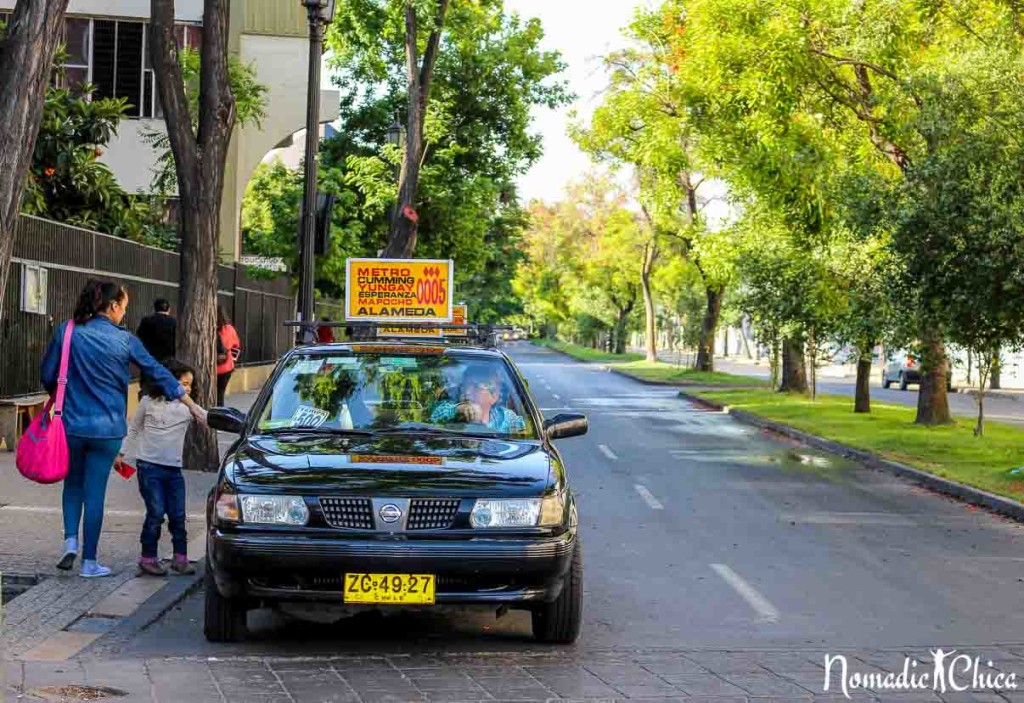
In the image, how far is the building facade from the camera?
1275 inches

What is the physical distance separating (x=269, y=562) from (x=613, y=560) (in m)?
4.30

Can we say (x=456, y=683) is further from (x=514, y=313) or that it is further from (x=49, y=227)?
(x=514, y=313)

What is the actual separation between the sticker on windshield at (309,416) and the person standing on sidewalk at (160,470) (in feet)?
4.47

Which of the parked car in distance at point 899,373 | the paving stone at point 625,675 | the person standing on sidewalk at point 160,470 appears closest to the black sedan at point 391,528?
the paving stone at point 625,675

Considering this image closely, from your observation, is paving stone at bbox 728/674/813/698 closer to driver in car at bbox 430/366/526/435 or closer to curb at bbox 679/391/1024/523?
driver in car at bbox 430/366/526/435

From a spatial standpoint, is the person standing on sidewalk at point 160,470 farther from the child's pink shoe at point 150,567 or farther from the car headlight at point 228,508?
the car headlight at point 228,508

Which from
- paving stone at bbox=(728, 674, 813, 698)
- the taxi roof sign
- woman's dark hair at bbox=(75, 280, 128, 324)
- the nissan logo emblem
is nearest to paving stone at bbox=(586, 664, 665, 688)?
paving stone at bbox=(728, 674, 813, 698)

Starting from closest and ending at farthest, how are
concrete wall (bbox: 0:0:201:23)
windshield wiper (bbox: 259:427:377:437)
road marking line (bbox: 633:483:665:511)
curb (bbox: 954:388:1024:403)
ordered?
windshield wiper (bbox: 259:427:377:437) < road marking line (bbox: 633:483:665:511) < concrete wall (bbox: 0:0:201:23) < curb (bbox: 954:388:1024:403)

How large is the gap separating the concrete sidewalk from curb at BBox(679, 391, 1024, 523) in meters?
7.91

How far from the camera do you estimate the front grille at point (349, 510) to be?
6.97 meters

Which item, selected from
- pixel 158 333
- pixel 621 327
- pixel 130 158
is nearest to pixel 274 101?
pixel 130 158

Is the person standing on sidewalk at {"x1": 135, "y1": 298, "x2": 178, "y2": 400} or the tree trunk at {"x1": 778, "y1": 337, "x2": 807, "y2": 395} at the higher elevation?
the person standing on sidewalk at {"x1": 135, "y1": 298, "x2": 178, "y2": 400}

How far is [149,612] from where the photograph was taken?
26.8 ft

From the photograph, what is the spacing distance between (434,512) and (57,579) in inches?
122
